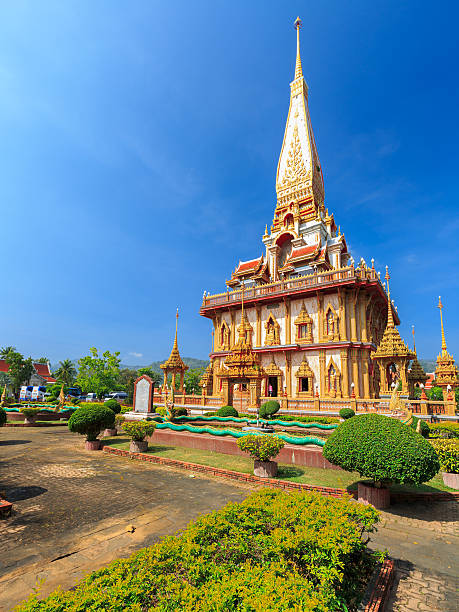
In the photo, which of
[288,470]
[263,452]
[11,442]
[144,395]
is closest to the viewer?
[263,452]

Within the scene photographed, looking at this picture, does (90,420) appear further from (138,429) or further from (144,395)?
(144,395)

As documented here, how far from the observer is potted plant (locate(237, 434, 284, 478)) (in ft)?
28.8

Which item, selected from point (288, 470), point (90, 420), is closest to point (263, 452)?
point (288, 470)

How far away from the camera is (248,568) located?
122 inches

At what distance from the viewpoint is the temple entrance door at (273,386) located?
2869 centimetres

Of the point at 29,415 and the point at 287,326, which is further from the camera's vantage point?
the point at 287,326

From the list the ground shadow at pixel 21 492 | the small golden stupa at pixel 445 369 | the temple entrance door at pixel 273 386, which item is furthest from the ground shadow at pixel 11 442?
the small golden stupa at pixel 445 369

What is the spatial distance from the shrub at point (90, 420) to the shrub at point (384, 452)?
9.14 metres

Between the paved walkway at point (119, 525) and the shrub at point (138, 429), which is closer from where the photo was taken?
the paved walkway at point (119, 525)

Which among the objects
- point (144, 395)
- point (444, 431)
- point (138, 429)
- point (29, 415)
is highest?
point (144, 395)

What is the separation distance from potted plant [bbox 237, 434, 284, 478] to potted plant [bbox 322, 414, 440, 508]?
6.21ft

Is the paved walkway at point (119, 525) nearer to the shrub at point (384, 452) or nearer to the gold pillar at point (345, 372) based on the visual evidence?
the shrub at point (384, 452)

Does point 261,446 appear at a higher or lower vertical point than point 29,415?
higher

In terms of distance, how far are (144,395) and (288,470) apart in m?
11.8
